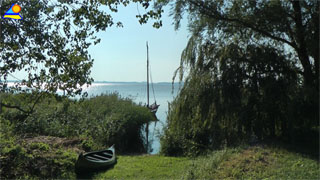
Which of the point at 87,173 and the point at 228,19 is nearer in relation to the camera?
the point at 87,173

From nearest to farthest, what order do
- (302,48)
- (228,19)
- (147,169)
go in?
(147,169) < (302,48) < (228,19)

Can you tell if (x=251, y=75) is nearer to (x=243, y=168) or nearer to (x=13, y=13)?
(x=243, y=168)

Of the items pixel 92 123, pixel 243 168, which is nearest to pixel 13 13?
pixel 243 168

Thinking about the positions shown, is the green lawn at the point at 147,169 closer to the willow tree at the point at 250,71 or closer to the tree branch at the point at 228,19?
the willow tree at the point at 250,71

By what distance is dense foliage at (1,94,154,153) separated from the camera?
1074 centimetres

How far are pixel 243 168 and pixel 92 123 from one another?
7.87 m

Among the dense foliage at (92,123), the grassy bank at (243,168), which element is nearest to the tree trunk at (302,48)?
the grassy bank at (243,168)

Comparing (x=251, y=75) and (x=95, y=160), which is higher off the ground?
(x=251, y=75)

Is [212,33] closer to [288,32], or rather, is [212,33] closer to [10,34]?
[288,32]

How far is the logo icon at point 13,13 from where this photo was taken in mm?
4065

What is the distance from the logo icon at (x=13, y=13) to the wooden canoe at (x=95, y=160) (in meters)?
4.11

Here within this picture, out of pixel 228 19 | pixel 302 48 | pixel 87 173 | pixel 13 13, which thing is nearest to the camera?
pixel 13 13

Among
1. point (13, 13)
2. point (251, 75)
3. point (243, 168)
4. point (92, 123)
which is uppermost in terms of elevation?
point (13, 13)

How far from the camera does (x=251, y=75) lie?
827 cm
